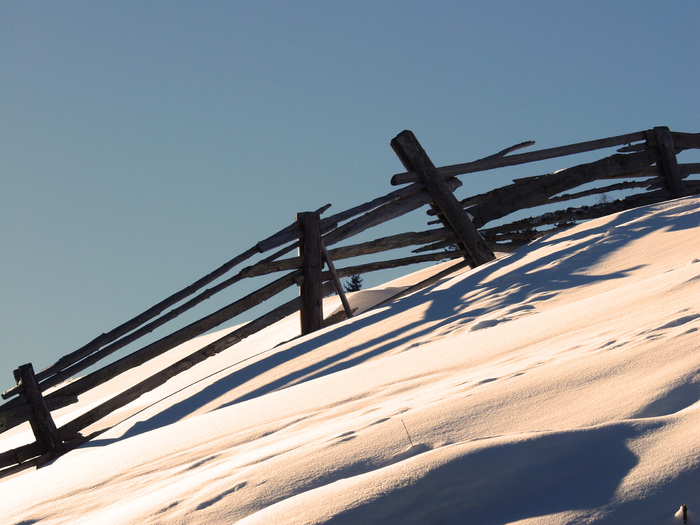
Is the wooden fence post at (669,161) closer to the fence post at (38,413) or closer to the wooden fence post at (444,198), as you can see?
the wooden fence post at (444,198)

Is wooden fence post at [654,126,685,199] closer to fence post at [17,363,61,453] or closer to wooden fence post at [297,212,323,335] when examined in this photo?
wooden fence post at [297,212,323,335]

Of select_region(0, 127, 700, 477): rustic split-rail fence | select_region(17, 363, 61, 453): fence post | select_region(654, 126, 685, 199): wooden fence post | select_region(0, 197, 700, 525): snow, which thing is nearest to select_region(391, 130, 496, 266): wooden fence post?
select_region(0, 127, 700, 477): rustic split-rail fence

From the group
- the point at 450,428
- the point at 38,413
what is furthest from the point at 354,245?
the point at 450,428

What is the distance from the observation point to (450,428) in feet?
7.04

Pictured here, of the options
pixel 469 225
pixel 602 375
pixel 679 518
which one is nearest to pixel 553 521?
pixel 679 518

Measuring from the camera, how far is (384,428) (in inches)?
88.2

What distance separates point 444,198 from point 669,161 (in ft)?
10.1

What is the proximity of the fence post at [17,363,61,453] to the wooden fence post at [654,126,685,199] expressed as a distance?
7111mm

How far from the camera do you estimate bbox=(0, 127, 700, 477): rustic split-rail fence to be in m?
5.66

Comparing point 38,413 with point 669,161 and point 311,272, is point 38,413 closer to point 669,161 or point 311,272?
point 311,272

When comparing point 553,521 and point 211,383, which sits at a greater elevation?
point 211,383

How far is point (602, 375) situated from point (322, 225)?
14.5 feet

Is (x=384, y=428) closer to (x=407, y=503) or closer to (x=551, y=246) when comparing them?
(x=407, y=503)

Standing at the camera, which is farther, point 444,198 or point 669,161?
point 669,161
